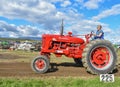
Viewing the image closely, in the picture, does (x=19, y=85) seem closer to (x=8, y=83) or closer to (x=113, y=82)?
(x=8, y=83)

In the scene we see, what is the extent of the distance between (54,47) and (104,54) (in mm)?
2298

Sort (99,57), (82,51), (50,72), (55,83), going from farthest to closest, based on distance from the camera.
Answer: (82,51) < (50,72) < (99,57) < (55,83)

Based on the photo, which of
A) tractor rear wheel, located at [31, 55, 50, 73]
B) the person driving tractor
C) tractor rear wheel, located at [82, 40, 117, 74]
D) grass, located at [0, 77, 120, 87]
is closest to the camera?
grass, located at [0, 77, 120, 87]

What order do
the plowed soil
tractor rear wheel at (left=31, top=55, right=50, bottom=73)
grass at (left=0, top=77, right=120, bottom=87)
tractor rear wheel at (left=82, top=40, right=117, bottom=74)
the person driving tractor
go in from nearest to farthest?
grass at (left=0, top=77, right=120, bottom=87), the plowed soil, tractor rear wheel at (left=82, top=40, right=117, bottom=74), tractor rear wheel at (left=31, top=55, right=50, bottom=73), the person driving tractor

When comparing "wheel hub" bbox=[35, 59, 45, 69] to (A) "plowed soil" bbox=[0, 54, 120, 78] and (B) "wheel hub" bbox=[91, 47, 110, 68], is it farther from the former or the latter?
(B) "wheel hub" bbox=[91, 47, 110, 68]

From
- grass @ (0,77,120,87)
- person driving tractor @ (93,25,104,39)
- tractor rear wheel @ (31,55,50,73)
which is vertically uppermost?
person driving tractor @ (93,25,104,39)

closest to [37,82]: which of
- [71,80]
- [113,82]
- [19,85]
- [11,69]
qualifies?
[19,85]

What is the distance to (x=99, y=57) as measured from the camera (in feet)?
39.9

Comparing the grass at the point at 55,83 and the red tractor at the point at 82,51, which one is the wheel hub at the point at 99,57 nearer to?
the red tractor at the point at 82,51

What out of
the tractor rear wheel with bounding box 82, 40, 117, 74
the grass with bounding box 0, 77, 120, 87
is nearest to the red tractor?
the tractor rear wheel with bounding box 82, 40, 117, 74

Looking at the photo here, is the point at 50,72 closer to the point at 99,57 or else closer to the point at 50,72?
the point at 50,72

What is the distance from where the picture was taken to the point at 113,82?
31.8 feet

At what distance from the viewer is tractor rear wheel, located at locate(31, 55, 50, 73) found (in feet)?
39.8

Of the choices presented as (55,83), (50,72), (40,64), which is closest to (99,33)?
(50,72)
